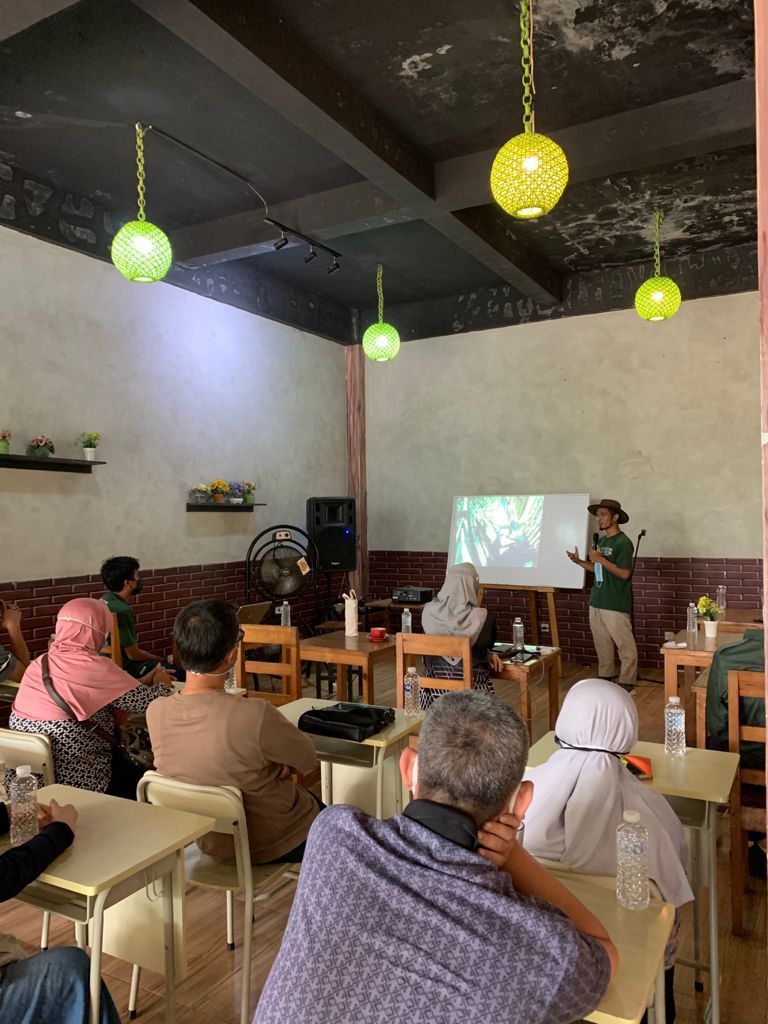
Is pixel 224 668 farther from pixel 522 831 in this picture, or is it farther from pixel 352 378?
pixel 352 378

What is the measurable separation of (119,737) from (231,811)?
4.49ft

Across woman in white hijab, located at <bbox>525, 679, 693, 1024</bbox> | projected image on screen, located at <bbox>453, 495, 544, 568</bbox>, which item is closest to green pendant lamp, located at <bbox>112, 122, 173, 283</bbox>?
woman in white hijab, located at <bbox>525, 679, 693, 1024</bbox>

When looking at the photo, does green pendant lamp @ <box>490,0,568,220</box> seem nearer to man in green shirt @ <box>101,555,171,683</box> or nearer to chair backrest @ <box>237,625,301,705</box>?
chair backrest @ <box>237,625,301,705</box>

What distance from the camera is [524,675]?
407 centimetres

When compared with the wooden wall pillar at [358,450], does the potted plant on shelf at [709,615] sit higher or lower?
lower

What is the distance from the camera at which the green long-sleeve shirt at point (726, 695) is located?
287 cm

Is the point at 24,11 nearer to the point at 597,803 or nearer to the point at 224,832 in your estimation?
the point at 224,832

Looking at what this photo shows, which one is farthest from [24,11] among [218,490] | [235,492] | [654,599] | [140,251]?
[654,599]

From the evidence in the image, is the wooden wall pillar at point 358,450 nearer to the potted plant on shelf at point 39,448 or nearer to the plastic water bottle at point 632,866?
the potted plant on shelf at point 39,448

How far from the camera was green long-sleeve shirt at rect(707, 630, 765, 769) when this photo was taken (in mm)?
2865

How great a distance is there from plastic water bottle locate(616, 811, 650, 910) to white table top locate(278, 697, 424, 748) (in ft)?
3.57

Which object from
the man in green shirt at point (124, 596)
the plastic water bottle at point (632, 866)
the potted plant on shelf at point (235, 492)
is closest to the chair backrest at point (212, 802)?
the plastic water bottle at point (632, 866)

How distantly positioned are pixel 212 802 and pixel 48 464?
11.9 ft

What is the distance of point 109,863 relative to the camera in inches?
67.9
